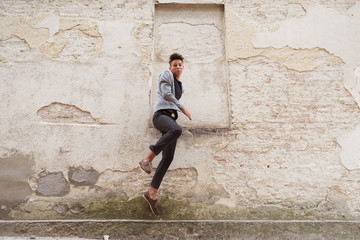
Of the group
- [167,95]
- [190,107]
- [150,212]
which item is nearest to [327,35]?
[190,107]

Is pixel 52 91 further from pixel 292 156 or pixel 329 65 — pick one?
pixel 329 65

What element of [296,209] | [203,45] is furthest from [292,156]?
[203,45]

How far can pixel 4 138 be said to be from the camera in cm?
345

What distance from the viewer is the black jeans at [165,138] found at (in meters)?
2.82

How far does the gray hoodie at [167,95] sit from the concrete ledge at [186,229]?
1380 millimetres

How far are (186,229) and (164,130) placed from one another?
1222mm

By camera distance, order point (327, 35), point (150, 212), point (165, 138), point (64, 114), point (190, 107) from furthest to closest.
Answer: point (327, 35) → point (190, 107) → point (64, 114) → point (150, 212) → point (165, 138)

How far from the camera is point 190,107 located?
362cm

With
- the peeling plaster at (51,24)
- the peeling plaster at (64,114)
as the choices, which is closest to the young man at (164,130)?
the peeling plaster at (64,114)

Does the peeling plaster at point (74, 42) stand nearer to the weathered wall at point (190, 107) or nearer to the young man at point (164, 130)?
the weathered wall at point (190, 107)

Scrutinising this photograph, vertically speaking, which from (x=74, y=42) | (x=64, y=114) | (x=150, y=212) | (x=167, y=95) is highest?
(x=74, y=42)

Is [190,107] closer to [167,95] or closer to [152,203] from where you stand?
[167,95]

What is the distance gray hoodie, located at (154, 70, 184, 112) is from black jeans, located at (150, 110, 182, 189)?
93mm

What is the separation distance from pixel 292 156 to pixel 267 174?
1.34 ft
